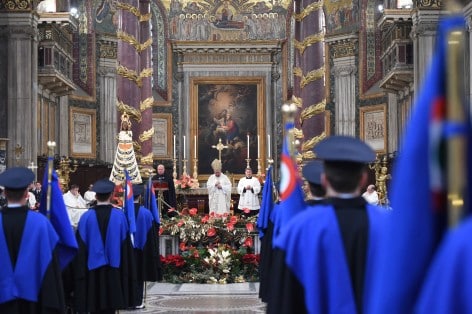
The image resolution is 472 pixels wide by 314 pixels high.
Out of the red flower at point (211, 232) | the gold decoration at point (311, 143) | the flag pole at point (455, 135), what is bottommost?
the red flower at point (211, 232)

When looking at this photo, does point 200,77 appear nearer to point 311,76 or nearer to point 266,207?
point 311,76

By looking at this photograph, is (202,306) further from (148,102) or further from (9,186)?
(148,102)

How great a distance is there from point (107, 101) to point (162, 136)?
21.3ft

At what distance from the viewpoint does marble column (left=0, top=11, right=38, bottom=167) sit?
24969 mm

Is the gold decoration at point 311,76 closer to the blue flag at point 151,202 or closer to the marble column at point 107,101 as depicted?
the marble column at point 107,101

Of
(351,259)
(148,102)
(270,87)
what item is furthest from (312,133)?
(351,259)

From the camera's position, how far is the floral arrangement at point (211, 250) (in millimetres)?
22016

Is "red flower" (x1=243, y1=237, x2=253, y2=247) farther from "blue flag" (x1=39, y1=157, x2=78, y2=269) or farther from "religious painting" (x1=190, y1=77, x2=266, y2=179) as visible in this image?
"religious painting" (x1=190, y1=77, x2=266, y2=179)

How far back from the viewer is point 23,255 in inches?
331

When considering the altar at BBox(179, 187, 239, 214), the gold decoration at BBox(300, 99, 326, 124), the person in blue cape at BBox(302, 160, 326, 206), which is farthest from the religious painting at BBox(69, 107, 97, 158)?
the person in blue cape at BBox(302, 160, 326, 206)

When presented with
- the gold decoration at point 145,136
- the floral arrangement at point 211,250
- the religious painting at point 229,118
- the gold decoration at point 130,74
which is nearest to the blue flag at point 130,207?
the floral arrangement at point 211,250

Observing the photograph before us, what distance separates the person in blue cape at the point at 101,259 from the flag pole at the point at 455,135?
985 centimetres

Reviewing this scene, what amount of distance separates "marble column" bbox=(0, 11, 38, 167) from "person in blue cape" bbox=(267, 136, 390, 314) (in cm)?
2029

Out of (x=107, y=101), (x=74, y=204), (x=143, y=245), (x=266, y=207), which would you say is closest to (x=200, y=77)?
(x=107, y=101)
